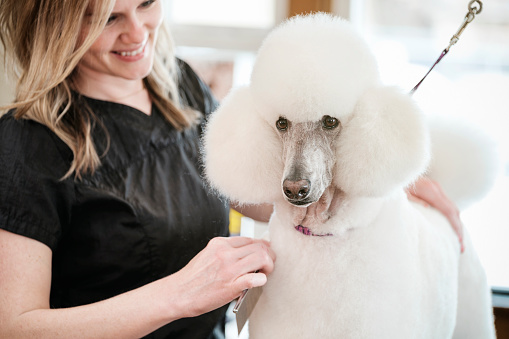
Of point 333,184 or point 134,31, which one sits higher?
point 134,31

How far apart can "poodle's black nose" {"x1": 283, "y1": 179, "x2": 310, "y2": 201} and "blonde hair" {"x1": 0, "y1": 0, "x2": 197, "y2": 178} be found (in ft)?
1.61

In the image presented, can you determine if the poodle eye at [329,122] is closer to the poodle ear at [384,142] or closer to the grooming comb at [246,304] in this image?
the poodle ear at [384,142]

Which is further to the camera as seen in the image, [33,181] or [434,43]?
[434,43]

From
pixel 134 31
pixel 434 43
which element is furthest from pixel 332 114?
pixel 434 43

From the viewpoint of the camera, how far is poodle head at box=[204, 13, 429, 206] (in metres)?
0.67

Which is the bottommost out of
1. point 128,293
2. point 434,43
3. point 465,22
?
point 128,293

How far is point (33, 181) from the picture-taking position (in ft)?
3.10

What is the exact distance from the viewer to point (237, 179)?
0.79 metres

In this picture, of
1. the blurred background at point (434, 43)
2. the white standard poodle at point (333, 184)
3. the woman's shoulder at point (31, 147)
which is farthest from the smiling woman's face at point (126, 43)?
the blurred background at point (434, 43)

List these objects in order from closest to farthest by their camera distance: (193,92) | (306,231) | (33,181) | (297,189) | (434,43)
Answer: (297,189) < (306,231) < (33,181) < (193,92) < (434,43)

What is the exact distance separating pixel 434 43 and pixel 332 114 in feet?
4.19

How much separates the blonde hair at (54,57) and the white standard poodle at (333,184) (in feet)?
1.00

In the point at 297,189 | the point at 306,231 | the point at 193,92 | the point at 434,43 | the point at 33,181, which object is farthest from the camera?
the point at 434,43

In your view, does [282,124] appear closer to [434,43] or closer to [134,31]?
[134,31]
